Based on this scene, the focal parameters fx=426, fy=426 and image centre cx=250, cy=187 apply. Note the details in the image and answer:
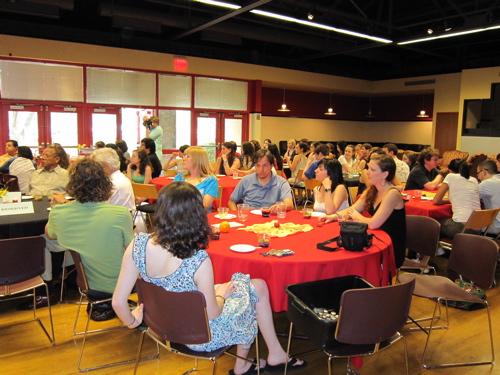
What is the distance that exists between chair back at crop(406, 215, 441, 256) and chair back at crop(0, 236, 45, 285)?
299 centimetres

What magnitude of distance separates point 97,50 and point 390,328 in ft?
31.6

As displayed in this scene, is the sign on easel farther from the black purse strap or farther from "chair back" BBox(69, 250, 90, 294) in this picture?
the black purse strap

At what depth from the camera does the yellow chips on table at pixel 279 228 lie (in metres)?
3.18

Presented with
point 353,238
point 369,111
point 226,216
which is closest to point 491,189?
point 353,238

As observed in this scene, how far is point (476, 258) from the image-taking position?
3.09 m

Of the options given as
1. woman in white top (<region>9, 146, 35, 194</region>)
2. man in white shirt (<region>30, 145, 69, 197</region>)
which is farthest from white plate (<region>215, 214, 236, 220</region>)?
woman in white top (<region>9, 146, 35, 194</region>)

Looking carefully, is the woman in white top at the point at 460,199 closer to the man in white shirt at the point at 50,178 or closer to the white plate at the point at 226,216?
the white plate at the point at 226,216

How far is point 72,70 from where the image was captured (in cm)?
983

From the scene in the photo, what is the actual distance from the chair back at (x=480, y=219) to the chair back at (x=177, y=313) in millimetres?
3362

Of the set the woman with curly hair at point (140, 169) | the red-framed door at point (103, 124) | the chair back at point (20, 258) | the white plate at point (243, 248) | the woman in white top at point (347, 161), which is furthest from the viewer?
the red-framed door at point (103, 124)

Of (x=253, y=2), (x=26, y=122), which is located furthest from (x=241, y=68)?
(x=26, y=122)

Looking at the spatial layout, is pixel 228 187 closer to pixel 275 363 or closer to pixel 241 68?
pixel 275 363

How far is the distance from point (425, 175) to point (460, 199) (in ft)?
4.58

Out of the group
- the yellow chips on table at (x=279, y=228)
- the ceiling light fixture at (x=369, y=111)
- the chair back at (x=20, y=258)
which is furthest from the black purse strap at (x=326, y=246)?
the ceiling light fixture at (x=369, y=111)
